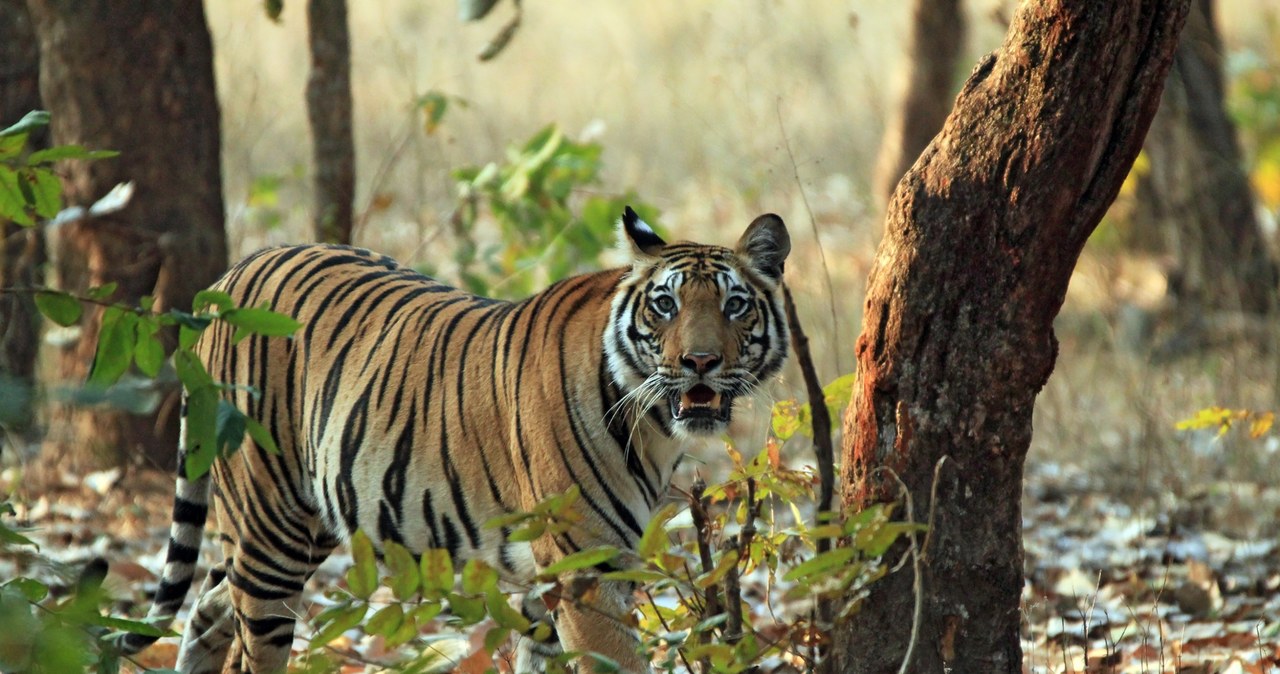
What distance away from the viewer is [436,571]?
7.64 ft

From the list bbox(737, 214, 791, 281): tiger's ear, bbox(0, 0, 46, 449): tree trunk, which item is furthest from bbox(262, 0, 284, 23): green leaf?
bbox(737, 214, 791, 281): tiger's ear

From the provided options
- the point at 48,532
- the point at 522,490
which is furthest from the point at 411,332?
the point at 48,532

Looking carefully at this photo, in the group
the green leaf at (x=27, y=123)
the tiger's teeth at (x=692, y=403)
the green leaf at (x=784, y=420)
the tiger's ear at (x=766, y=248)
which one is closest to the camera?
the green leaf at (x=27, y=123)

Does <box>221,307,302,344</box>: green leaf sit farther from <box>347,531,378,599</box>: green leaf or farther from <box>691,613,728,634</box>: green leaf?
<box>691,613,728,634</box>: green leaf

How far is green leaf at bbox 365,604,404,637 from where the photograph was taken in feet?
7.61

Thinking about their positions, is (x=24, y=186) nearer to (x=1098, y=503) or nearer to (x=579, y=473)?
(x=579, y=473)

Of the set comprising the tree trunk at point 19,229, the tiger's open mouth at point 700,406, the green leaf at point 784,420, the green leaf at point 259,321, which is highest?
the tree trunk at point 19,229

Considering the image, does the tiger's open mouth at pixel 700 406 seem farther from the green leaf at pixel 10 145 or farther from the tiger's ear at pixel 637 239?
the green leaf at pixel 10 145

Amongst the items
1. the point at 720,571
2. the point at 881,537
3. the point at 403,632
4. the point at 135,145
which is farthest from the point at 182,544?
the point at 881,537

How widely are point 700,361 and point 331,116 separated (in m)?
3.39

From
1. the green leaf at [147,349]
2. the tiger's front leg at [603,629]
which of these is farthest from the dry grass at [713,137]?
the green leaf at [147,349]

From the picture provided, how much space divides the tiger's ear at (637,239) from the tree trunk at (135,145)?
293 cm

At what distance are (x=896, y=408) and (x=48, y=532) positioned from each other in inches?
151

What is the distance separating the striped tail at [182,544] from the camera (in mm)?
4047
